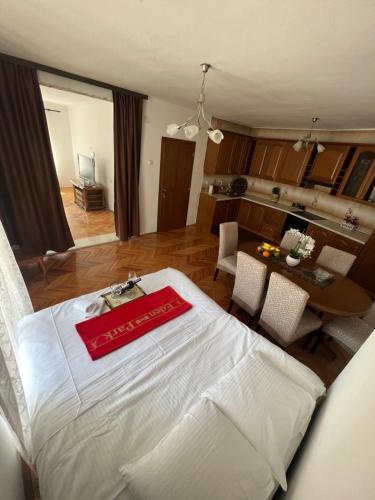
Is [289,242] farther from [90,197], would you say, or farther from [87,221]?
[90,197]

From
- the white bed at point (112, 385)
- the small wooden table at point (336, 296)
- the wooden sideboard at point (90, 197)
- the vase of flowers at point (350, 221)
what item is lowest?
the wooden sideboard at point (90, 197)

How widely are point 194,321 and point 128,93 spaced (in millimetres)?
3440

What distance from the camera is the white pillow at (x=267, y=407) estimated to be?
0.94m

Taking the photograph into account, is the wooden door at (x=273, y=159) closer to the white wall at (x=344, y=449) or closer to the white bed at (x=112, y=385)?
the white bed at (x=112, y=385)

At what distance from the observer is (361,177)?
3.46 m

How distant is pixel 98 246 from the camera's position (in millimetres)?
3795

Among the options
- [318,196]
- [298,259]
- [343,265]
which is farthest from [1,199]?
[318,196]

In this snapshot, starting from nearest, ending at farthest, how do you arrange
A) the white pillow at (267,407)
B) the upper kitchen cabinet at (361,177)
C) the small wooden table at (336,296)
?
the white pillow at (267,407) → the small wooden table at (336,296) → the upper kitchen cabinet at (361,177)

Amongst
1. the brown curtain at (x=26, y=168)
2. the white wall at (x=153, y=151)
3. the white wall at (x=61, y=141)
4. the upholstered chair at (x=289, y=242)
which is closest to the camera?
the brown curtain at (x=26, y=168)

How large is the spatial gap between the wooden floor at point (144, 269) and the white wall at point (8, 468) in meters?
1.68

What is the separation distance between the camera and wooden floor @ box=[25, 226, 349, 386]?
88.4 inches

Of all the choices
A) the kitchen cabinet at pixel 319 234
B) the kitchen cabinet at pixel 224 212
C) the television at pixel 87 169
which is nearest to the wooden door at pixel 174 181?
the kitchen cabinet at pixel 224 212

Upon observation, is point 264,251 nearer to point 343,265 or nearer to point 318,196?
point 343,265

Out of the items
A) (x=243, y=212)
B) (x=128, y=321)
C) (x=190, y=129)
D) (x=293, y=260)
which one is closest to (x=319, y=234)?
(x=243, y=212)
